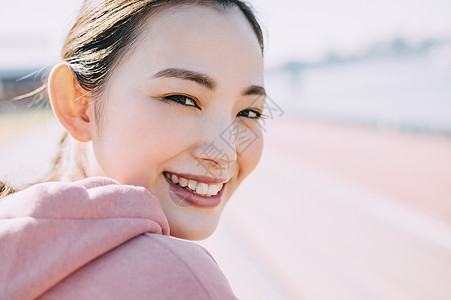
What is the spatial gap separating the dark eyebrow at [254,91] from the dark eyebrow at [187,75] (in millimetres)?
147

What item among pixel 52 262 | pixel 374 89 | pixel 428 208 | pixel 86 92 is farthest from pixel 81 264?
pixel 374 89

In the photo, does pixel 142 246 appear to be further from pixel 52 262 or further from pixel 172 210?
pixel 172 210

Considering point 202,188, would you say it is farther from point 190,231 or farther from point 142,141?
point 142,141

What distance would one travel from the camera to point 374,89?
35125mm

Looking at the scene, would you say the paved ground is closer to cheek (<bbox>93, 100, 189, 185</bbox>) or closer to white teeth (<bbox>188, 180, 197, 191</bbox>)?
cheek (<bbox>93, 100, 189, 185</bbox>)

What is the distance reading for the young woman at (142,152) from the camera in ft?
2.25

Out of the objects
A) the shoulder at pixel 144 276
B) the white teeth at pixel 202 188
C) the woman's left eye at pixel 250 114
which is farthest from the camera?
the woman's left eye at pixel 250 114

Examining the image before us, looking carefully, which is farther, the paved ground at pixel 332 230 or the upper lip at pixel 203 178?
the paved ground at pixel 332 230

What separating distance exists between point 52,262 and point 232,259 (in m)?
3.16

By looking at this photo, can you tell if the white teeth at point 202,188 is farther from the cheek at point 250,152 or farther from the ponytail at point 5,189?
the ponytail at point 5,189

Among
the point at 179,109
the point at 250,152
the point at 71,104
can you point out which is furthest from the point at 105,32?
the point at 250,152

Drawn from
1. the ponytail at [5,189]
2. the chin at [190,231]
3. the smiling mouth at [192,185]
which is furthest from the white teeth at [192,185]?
the ponytail at [5,189]

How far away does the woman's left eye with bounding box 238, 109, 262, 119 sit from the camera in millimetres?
1300

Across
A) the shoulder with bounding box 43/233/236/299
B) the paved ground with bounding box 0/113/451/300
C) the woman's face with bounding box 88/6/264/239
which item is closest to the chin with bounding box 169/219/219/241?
the woman's face with bounding box 88/6/264/239
